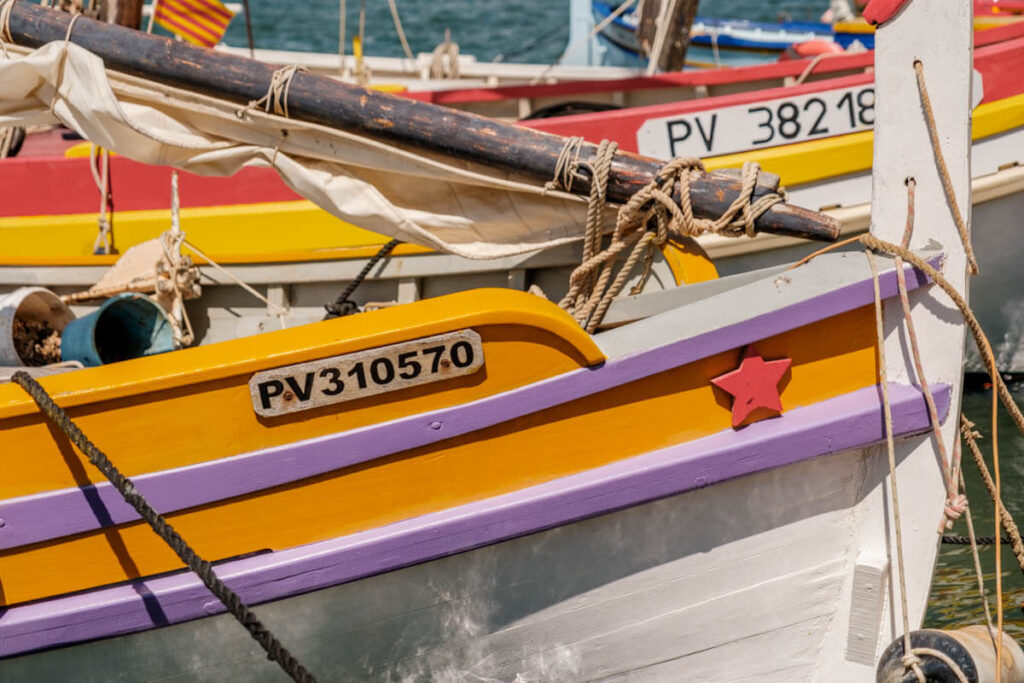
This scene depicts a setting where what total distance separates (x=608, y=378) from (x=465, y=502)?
0.46 m

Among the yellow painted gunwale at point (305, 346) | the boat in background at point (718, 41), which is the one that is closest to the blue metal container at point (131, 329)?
the yellow painted gunwale at point (305, 346)

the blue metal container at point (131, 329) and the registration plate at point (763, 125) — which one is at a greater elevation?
the registration plate at point (763, 125)

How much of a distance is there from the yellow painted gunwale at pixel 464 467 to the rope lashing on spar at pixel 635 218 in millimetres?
414

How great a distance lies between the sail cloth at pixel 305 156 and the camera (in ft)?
11.0

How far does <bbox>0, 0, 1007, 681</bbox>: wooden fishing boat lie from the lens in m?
2.81

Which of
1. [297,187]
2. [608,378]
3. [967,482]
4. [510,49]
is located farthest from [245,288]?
[510,49]

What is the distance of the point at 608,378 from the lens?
288 cm

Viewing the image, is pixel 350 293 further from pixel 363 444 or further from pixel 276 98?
pixel 363 444

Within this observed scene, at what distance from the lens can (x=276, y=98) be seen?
337 cm

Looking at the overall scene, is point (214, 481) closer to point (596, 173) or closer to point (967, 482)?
point (596, 173)

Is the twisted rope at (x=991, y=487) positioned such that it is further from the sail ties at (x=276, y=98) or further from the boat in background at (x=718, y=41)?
the boat in background at (x=718, y=41)

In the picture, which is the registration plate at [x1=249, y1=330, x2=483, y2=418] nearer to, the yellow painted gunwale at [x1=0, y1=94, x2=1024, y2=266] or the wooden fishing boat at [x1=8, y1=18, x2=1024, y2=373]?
the wooden fishing boat at [x1=8, y1=18, x2=1024, y2=373]

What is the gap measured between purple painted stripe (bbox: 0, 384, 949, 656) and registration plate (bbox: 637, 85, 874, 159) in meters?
2.77

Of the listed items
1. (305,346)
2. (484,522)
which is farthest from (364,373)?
(484,522)
